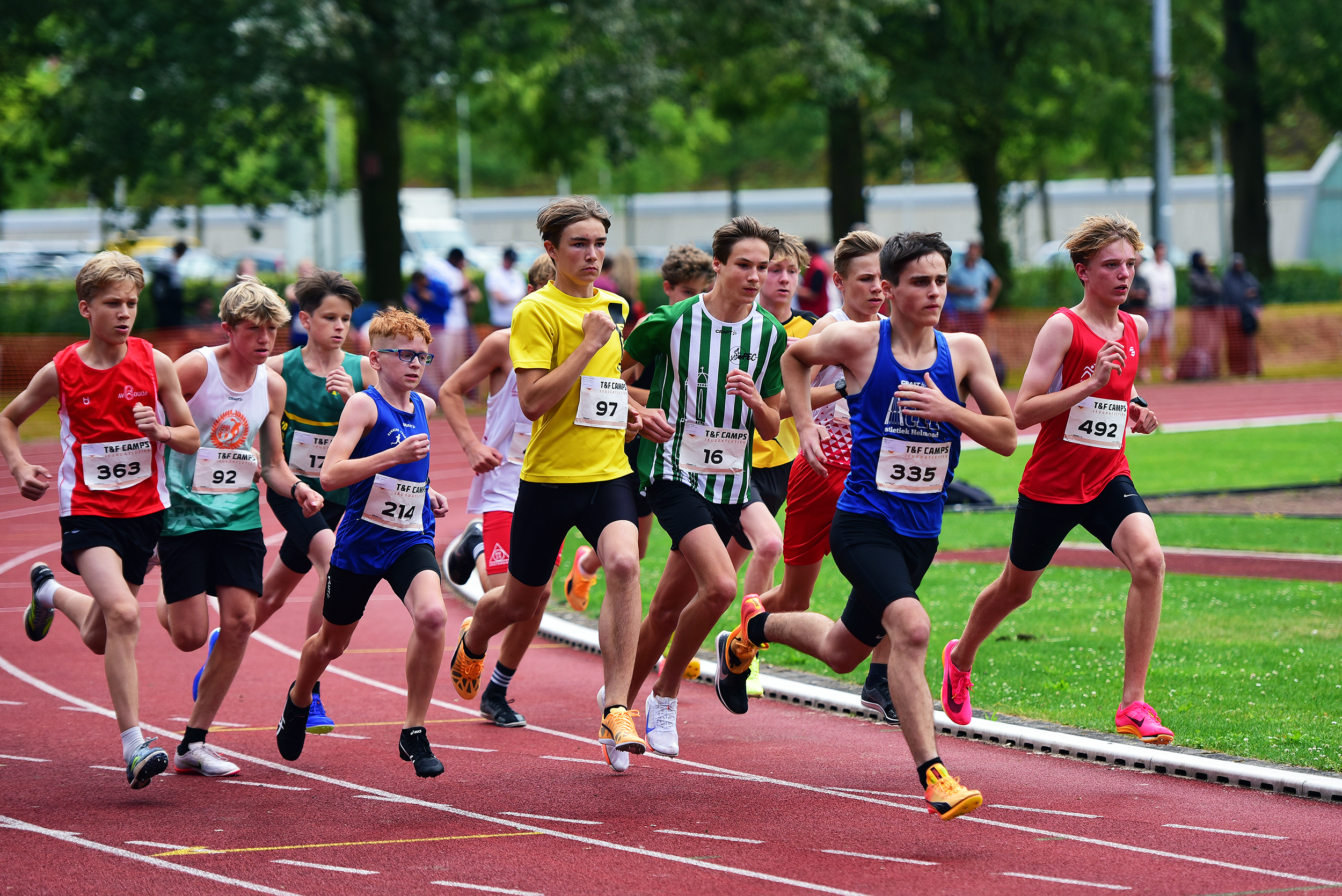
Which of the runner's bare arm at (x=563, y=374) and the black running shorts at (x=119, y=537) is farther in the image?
the black running shorts at (x=119, y=537)

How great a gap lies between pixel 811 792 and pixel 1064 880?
138 cm

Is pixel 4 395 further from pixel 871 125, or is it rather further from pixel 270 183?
pixel 871 125

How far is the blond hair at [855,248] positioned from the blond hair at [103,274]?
2894 mm

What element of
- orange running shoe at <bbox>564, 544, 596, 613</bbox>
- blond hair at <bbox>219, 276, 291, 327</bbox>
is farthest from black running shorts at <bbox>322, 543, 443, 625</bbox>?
orange running shoe at <bbox>564, 544, 596, 613</bbox>

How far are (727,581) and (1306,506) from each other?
9306 millimetres

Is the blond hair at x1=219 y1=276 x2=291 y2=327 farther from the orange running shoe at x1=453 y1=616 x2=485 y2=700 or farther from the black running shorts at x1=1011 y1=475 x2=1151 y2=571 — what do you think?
the black running shorts at x1=1011 y1=475 x2=1151 y2=571

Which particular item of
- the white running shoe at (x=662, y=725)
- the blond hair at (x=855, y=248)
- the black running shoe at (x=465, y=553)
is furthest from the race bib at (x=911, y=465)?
the black running shoe at (x=465, y=553)

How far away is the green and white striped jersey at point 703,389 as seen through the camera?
652 cm

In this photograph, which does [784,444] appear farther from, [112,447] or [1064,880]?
[1064,880]

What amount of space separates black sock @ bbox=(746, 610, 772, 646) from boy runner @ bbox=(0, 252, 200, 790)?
232 centimetres

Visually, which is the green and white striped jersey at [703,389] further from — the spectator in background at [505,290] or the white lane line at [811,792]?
the spectator in background at [505,290]

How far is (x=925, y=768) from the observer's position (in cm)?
530

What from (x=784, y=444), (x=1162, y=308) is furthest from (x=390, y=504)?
(x=1162, y=308)

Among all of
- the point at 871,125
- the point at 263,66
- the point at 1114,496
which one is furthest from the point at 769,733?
the point at 871,125
